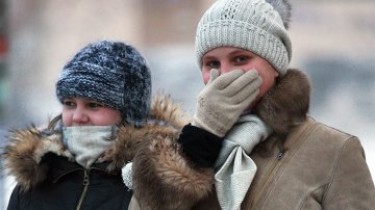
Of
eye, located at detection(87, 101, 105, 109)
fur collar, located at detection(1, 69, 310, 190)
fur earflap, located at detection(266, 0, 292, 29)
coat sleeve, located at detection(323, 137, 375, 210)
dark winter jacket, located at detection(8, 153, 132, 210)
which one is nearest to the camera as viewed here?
coat sleeve, located at detection(323, 137, 375, 210)

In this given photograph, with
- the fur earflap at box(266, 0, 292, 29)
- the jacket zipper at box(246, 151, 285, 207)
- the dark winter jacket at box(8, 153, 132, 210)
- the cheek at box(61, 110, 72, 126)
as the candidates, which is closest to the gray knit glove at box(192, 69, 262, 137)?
the jacket zipper at box(246, 151, 285, 207)

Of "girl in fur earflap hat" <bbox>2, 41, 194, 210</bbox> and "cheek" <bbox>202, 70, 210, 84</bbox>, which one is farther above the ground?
"cheek" <bbox>202, 70, 210, 84</bbox>

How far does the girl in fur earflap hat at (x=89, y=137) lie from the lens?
102 inches

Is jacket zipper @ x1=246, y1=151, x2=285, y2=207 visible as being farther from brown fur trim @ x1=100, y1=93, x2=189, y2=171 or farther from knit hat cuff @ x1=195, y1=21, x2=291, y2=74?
brown fur trim @ x1=100, y1=93, x2=189, y2=171

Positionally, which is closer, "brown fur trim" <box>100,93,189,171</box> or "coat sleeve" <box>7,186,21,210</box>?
"brown fur trim" <box>100,93,189,171</box>

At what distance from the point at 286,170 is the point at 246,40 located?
401 millimetres

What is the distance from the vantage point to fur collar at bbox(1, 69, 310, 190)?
7.35ft

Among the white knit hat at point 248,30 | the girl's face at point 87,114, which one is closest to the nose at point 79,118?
the girl's face at point 87,114

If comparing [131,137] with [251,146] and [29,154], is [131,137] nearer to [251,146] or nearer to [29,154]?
[29,154]

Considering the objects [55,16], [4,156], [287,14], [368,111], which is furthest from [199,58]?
[55,16]

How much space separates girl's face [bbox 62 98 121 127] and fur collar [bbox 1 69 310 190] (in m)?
0.07

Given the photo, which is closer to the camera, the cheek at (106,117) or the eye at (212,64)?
the eye at (212,64)

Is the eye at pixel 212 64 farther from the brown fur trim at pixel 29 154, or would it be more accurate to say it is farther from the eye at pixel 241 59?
the brown fur trim at pixel 29 154

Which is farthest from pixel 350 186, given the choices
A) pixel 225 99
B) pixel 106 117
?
pixel 106 117
